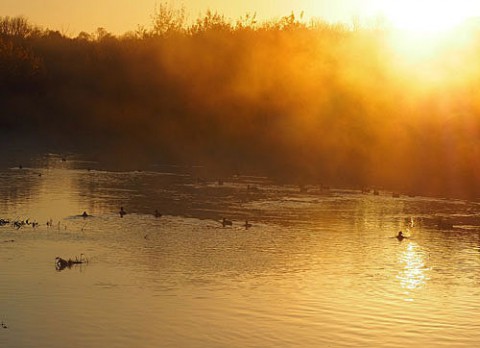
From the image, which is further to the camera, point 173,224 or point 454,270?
point 173,224

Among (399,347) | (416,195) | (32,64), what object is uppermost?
(32,64)

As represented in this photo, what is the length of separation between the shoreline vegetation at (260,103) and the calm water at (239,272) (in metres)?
9.54

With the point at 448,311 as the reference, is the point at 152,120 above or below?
above

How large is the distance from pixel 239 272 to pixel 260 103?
3902cm

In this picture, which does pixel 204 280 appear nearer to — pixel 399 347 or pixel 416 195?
pixel 399 347

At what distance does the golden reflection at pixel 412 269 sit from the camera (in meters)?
22.8

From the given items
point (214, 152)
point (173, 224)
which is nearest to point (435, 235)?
point (173, 224)

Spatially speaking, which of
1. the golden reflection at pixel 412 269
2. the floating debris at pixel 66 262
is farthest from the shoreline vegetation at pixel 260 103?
the floating debris at pixel 66 262

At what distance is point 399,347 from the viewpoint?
17641mm

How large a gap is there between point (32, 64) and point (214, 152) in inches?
993

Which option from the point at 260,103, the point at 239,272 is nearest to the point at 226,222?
the point at 239,272

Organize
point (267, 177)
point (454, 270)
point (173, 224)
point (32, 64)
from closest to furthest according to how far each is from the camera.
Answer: point (454, 270), point (173, 224), point (267, 177), point (32, 64)

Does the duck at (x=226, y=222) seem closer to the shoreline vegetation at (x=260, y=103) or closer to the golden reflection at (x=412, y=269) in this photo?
the golden reflection at (x=412, y=269)

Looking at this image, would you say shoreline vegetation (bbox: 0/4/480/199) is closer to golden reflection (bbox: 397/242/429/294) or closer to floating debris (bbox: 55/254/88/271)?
golden reflection (bbox: 397/242/429/294)
